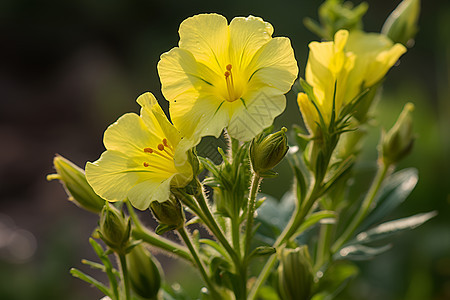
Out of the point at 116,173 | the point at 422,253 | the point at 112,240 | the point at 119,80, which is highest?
the point at 119,80

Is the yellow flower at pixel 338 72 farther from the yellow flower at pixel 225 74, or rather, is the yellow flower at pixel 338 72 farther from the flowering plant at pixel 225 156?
the yellow flower at pixel 225 74

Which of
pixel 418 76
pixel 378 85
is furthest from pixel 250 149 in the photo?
pixel 418 76

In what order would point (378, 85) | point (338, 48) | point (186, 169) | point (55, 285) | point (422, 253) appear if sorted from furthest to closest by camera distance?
1. point (55, 285)
2. point (422, 253)
3. point (378, 85)
4. point (338, 48)
5. point (186, 169)

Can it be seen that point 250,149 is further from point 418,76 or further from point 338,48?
point 418,76

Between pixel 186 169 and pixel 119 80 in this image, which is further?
pixel 119 80

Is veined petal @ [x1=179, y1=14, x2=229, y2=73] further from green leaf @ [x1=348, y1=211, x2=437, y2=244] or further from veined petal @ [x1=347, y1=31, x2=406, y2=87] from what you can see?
green leaf @ [x1=348, y1=211, x2=437, y2=244]

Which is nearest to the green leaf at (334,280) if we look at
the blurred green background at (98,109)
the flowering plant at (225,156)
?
the flowering plant at (225,156)

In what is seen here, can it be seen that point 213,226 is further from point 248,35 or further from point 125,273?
point 248,35
